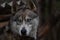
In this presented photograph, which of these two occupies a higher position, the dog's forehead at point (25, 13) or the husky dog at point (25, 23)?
the dog's forehead at point (25, 13)

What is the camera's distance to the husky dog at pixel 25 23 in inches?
81.6

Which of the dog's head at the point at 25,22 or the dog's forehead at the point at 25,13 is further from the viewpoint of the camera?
the dog's forehead at the point at 25,13

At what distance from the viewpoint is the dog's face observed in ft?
6.79

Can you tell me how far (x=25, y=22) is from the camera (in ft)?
7.27

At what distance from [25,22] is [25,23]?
31mm

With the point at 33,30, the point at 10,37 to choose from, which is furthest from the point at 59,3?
the point at 33,30

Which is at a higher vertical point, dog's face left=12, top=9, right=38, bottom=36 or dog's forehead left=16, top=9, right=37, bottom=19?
dog's forehead left=16, top=9, right=37, bottom=19

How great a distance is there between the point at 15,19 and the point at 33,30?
33cm

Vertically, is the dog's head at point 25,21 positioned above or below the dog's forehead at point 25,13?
below

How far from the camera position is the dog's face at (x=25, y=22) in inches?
81.4

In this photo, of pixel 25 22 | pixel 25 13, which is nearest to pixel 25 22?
pixel 25 22

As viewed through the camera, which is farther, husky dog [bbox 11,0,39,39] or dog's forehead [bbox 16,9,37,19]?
dog's forehead [bbox 16,9,37,19]

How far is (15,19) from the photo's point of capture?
7.27 ft

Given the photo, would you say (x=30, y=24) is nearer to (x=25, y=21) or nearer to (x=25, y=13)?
(x=25, y=21)
